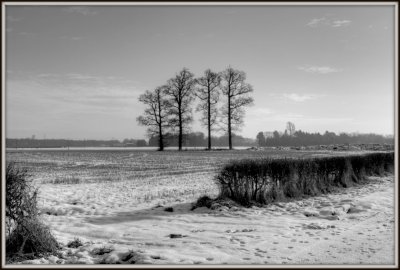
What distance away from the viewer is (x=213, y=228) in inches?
336

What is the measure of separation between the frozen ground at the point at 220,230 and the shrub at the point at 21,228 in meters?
0.34

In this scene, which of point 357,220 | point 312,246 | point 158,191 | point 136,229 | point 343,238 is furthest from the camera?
point 158,191

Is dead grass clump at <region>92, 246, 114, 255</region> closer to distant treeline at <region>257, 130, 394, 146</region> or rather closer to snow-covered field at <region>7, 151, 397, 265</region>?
snow-covered field at <region>7, 151, 397, 265</region>

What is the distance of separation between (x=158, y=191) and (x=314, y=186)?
5.97m

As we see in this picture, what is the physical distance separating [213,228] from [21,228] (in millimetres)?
4094

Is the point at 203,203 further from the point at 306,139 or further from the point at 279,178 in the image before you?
the point at 306,139

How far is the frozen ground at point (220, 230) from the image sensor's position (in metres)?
6.28

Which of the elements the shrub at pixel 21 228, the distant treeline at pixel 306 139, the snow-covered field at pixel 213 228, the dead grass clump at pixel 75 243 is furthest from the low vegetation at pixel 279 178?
the distant treeline at pixel 306 139

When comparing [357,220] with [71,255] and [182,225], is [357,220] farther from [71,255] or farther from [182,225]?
[71,255]

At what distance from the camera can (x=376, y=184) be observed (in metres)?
17.1

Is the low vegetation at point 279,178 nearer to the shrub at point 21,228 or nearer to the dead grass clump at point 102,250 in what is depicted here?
the dead grass clump at point 102,250

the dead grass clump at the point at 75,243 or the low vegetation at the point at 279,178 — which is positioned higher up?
the low vegetation at the point at 279,178

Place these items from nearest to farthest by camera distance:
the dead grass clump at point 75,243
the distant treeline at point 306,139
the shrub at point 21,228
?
1. the shrub at point 21,228
2. the dead grass clump at point 75,243
3. the distant treeline at point 306,139

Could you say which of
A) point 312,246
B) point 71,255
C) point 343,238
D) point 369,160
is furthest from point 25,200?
point 369,160
